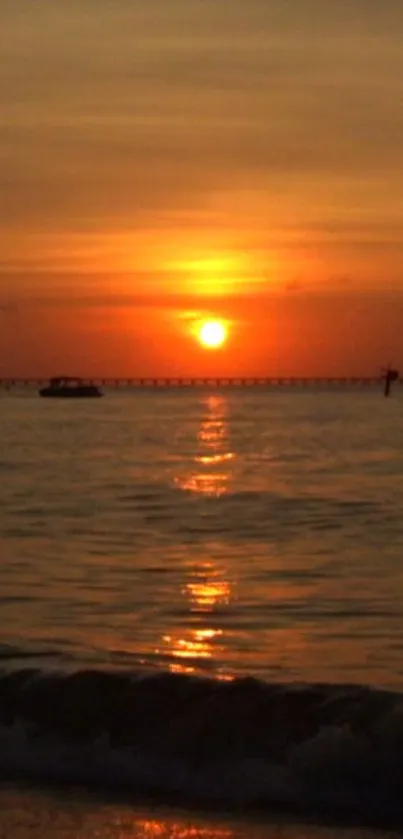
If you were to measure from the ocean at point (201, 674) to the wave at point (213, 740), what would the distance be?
17mm

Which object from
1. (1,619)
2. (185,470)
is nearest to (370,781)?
(1,619)

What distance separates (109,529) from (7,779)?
16530 millimetres

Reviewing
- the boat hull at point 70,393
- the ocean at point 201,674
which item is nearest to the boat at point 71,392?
the boat hull at point 70,393

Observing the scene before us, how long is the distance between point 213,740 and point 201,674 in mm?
1819

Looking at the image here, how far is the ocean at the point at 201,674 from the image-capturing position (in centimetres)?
1031

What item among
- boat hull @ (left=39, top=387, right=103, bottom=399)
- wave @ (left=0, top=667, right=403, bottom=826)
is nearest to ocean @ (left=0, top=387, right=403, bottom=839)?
wave @ (left=0, top=667, right=403, bottom=826)

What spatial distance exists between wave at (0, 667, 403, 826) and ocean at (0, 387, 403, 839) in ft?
0.06

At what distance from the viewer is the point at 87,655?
14.4m

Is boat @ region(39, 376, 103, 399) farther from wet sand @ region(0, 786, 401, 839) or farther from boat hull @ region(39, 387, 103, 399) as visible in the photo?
wet sand @ region(0, 786, 401, 839)

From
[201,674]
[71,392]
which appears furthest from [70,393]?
[201,674]

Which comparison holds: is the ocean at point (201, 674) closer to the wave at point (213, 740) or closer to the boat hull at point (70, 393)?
the wave at point (213, 740)

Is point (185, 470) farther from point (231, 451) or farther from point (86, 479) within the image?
point (231, 451)

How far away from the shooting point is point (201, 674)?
44.0ft

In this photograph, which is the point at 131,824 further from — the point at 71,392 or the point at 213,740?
the point at 71,392
